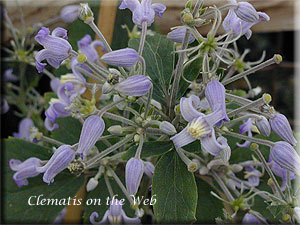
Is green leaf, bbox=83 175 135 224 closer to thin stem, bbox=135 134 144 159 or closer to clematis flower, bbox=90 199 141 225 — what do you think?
clematis flower, bbox=90 199 141 225

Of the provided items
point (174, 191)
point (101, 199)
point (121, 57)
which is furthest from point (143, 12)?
point (101, 199)

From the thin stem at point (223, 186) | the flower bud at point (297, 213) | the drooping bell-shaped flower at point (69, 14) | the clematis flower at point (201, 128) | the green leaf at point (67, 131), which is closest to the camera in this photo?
the clematis flower at point (201, 128)

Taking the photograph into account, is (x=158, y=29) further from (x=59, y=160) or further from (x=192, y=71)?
(x=59, y=160)

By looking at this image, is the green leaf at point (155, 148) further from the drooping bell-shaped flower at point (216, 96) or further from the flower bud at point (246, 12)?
the flower bud at point (246, 12)

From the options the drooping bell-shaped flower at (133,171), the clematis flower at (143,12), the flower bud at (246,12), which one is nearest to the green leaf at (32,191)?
the drooping bell-shaped flower at (133,171)

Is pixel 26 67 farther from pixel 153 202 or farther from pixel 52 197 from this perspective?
pixel 153 202

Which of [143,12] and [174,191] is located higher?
[143,12]

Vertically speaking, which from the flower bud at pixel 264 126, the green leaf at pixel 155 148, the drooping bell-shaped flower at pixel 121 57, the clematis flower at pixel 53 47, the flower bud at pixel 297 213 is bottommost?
the flower bud at pixel 297 213
